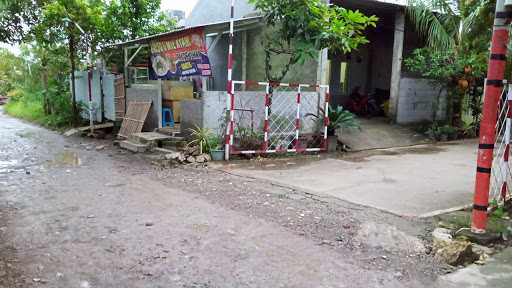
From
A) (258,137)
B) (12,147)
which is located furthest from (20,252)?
(12,147)

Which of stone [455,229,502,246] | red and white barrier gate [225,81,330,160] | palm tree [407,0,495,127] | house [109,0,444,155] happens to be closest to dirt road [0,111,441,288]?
stone [455,229,502,246]

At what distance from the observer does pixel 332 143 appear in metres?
9.67

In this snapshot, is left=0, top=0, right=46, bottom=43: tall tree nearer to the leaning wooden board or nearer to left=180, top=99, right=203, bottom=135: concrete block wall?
the leaning wooden board

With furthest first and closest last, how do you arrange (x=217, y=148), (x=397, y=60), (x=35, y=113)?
(x=35, y=113) → (x=397, y=60) → (x=217, y=148)

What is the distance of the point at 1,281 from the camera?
3.31 m

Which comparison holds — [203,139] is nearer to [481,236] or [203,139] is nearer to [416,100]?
[481,236]

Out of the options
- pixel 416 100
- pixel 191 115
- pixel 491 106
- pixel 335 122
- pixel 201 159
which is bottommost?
pixel 201 159

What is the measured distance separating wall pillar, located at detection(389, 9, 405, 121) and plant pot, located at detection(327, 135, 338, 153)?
349 cm

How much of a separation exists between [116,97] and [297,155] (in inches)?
256

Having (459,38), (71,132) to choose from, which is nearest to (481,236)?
(459,38)

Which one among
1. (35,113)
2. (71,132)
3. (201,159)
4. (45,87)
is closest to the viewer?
(201,159)

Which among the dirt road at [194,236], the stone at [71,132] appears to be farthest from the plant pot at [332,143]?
the stone at [71,132]

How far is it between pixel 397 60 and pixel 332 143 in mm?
4065

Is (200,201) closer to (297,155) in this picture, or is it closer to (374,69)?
(297,155)
